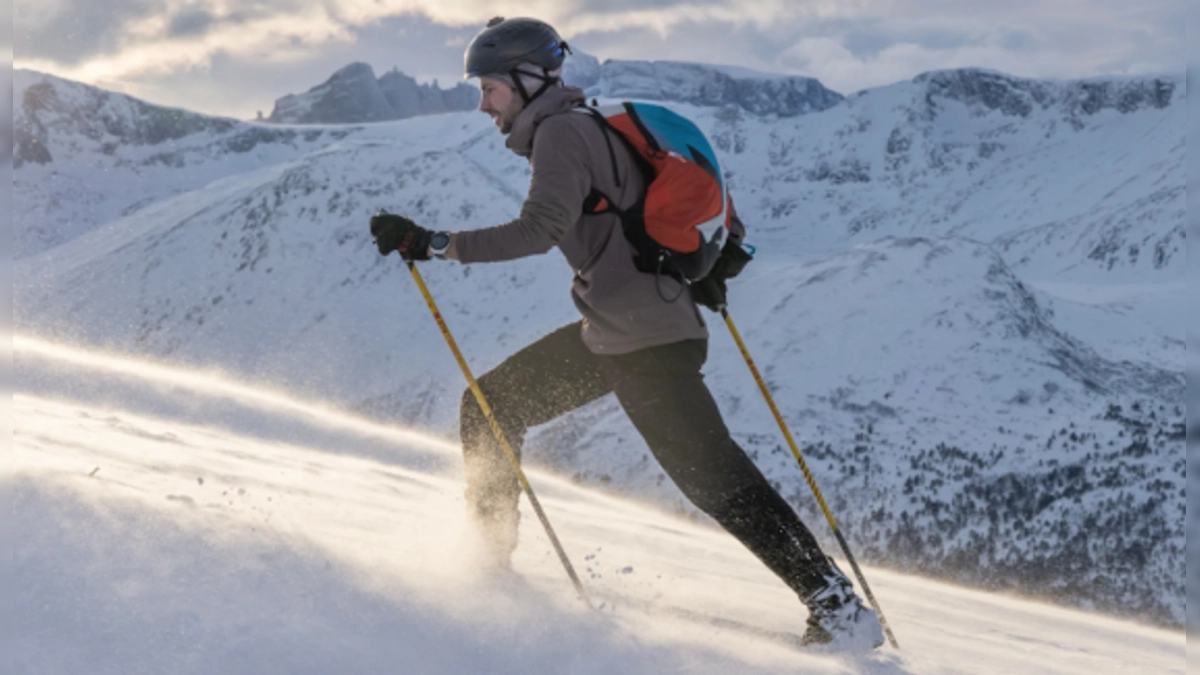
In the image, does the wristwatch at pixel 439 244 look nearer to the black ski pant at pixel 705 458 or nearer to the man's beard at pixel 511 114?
the man's beard at pixel 511 114

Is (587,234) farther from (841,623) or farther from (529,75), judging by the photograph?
(841,623)

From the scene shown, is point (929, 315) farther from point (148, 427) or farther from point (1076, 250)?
point (1076, 250)

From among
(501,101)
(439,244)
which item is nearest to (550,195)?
(439,244)

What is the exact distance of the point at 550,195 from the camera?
3395 mm

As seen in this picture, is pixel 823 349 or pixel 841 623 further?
pixel 823 349

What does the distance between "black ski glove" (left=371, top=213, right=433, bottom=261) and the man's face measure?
0.56 meters

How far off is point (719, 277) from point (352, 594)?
7.07 feet

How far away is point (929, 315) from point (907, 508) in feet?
27.1

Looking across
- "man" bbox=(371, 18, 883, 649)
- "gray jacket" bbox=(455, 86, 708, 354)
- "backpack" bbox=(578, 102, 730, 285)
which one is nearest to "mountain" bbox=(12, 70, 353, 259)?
"man" bbox=(371, 18, 883, 649)

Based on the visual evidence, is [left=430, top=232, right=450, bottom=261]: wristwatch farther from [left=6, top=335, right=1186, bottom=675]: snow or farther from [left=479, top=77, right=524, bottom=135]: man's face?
[left=6, top=335, right=1186, bottom=675]: snow

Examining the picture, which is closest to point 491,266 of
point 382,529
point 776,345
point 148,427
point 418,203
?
point 418,203

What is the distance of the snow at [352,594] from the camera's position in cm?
246

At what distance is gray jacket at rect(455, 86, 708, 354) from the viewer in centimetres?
342

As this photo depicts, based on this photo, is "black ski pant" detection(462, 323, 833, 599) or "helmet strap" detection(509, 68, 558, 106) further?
"helmet strap" detection(509, 68, 558, 106)
